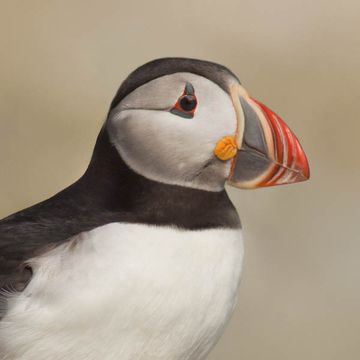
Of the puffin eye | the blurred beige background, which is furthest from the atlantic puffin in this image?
the blurred beige background

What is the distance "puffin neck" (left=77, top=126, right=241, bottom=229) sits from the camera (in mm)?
3903

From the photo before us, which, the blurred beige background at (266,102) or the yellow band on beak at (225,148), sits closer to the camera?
the yellow band on beak at (225,148)

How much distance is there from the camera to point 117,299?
12.1 ft

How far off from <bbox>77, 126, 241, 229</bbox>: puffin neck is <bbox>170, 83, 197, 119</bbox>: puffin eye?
0.69 ft

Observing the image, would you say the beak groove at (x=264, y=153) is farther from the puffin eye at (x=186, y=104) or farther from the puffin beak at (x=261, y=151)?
the puffin eye at (x=186, y=104)

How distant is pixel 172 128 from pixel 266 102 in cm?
412

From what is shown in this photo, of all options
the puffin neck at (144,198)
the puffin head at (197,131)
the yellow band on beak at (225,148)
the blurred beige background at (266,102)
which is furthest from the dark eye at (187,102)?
the blurred beige background at (266,102)

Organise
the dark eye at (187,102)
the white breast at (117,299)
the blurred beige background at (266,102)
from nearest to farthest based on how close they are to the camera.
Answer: the white breast at (117,299)
the dark eye at (187,102)
the blurred beige background at (266,102)

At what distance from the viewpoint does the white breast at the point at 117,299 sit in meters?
3.70

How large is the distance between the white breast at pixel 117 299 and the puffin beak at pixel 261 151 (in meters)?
0.26

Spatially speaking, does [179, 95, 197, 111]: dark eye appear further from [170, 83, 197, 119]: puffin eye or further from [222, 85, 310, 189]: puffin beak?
[222, 85, 310, 189]: puffin beak

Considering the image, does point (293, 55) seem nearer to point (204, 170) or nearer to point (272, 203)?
point (272, 203)

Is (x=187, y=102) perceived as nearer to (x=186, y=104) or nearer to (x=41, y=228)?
(x=186, y=104)

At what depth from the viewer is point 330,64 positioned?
859cm
